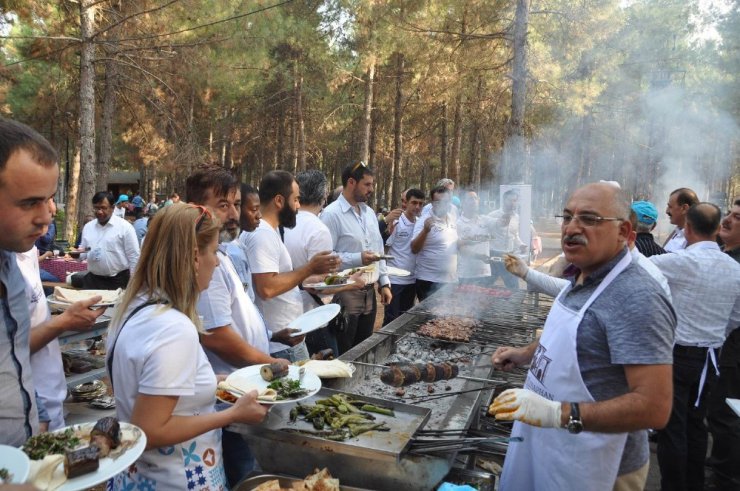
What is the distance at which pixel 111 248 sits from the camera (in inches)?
273

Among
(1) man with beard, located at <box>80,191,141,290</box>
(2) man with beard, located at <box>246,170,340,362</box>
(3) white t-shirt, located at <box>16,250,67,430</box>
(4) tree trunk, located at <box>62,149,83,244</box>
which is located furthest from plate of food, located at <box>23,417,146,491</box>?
(4) tree trunk, located at <box>62,149,83,244</box>

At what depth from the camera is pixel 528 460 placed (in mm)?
2383

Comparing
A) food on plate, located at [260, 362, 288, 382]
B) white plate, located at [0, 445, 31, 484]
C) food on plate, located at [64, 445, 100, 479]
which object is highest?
white plate, located at [0, 445, 31, 484]

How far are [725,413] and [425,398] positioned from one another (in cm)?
315

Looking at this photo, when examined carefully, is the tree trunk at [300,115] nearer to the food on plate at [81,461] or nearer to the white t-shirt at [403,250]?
the white t-shirt at [403,250]

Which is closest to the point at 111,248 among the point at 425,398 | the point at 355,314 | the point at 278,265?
the point at 355,314

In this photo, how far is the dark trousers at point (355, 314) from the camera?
17.2ft

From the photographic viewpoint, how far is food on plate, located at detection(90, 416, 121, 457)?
167 cm

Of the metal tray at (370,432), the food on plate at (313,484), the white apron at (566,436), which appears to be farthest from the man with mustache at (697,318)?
the food on plate at (313,484)

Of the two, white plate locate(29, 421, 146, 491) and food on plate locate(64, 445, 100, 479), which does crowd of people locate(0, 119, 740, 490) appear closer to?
white plate locate(29, 421, 146, 491)

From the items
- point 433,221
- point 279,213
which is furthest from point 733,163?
point 279,213

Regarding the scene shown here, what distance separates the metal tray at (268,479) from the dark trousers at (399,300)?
4.62 metres

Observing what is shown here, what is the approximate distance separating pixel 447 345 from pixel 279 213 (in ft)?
7.97

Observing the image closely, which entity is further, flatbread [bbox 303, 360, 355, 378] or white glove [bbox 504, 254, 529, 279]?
white glove [bbox 504, 254, 529, 279]
